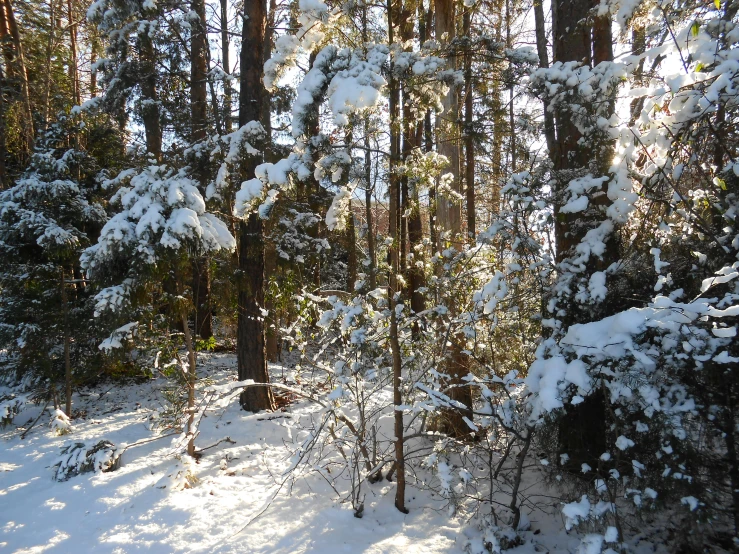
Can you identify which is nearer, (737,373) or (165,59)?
(737,373)

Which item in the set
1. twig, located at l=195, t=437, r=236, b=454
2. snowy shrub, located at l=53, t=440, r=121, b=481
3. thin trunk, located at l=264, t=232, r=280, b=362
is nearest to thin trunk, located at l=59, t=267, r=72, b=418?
snowy shrub, located at l=53, t=440, r=121, b=481

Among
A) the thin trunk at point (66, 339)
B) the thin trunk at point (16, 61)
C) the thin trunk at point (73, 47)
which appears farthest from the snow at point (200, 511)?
the thin trunk at point (73, 47)

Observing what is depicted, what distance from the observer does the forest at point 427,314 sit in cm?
274

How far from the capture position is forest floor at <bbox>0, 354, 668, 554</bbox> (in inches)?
142

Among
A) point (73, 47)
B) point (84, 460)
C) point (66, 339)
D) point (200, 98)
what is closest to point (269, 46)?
point (200, 98)

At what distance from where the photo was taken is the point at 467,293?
4.60m

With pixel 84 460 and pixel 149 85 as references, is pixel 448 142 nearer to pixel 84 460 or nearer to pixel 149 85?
pixel 149 85

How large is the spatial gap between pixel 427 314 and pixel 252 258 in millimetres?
3404

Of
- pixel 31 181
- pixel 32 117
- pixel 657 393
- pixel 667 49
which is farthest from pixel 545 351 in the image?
pixel 32 117

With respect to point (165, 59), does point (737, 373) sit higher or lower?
Answer: lower

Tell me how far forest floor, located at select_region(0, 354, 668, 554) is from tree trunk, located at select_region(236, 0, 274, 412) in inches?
44.9

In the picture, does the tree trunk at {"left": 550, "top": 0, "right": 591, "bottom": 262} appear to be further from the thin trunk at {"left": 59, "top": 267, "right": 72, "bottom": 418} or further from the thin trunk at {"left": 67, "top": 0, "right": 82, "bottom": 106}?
the thin trunk at {"left": 67, "top": 0, "right": 82, "bottom": 106}

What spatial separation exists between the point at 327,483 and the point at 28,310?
538 centimetres

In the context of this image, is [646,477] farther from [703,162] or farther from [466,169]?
[466,169]
